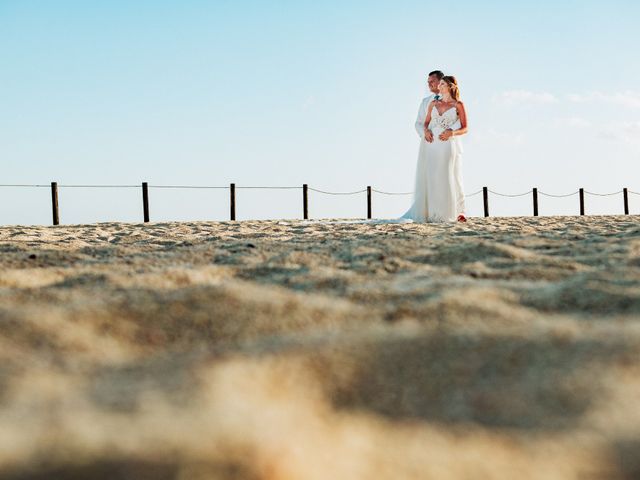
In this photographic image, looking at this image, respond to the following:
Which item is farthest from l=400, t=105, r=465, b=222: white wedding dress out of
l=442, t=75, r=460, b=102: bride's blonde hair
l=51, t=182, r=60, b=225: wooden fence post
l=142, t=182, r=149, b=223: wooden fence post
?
l=51, t=182, r=60, b=225: wooden fence post

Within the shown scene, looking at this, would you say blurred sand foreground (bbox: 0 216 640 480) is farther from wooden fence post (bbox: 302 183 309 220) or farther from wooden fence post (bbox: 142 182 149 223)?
wooden fence post (bbox: 302 183 309 220)

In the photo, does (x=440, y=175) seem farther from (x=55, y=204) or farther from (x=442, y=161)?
(x=55, y=204)

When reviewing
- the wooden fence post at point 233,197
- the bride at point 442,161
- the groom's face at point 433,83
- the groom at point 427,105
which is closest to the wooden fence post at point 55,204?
the wooden fence post at point 233,197

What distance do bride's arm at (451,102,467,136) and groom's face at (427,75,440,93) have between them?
1.27 feet

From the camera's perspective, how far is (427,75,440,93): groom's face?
654 cm

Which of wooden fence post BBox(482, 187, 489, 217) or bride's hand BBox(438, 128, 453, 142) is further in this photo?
wooden fence post BBox(482, 187, 489, 217)

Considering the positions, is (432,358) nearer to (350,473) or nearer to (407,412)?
(407,412)

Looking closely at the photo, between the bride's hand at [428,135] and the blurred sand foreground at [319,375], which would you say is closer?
the blurred sand foreground at [319,375]

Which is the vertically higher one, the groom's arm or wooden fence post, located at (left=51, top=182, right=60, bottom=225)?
the groom's arm

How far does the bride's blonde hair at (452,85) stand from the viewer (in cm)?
628

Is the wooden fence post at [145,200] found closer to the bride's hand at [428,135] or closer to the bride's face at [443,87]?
the bride's hand at [428,135]

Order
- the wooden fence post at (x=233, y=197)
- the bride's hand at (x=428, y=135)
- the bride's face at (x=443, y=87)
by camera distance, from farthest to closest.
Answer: the wooden fence post at (x=233, y=197)
the bride's hand at (x=428, y=135)
the bride's face at (x=443, y=87)

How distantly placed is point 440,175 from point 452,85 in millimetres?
996

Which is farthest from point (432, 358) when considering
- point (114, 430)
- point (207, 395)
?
point (114, 430)
